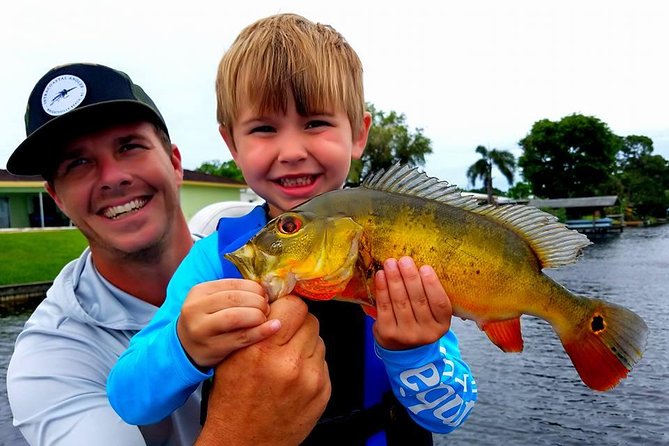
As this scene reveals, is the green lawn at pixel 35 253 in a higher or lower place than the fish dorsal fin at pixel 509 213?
lower

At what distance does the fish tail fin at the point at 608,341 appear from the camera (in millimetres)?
2174

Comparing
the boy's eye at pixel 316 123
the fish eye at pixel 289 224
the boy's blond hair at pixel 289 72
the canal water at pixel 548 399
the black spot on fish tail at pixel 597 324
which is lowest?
the canal water at pixel 548 399

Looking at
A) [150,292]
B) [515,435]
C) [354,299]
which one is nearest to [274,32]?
[354,299]

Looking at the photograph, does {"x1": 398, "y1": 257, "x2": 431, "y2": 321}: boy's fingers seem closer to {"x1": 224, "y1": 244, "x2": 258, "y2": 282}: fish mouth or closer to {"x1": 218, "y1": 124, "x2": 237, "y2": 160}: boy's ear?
{"x1": 224, "y1": 244, "x2": 258, "y2": 282}: fish mouth

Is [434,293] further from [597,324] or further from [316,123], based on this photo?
[316,123]

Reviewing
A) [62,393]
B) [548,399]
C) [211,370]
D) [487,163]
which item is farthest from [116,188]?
[487,163]

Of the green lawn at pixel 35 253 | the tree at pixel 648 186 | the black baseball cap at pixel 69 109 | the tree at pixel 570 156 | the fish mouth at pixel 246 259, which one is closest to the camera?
the fish mouth at pixel 246 259

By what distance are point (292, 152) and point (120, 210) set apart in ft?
4.62

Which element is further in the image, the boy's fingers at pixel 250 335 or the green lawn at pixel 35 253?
the green lawn at pixel 35 253

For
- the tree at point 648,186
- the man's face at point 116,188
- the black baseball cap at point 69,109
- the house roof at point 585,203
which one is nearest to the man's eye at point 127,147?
the man's face at point 116,188

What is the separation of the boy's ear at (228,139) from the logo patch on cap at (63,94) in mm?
850

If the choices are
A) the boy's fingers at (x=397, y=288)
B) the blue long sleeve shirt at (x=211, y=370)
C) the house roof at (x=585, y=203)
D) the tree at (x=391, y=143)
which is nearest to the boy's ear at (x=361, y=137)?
the blue long sleeve shirt at (x=211, y=370)

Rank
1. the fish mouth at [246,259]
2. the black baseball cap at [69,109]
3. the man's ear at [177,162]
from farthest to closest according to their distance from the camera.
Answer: the man's ear at [177,162]
the black baseball cap at [69,109]
the fish mouth at [246,259]

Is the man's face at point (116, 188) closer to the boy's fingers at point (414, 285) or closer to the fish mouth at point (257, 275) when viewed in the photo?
the fish mouth at point (257, 275)
